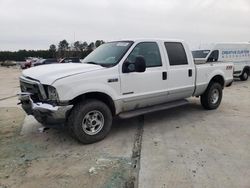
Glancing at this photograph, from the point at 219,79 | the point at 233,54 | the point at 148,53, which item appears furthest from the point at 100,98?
the point at 233,54

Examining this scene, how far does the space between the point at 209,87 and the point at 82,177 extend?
473cm

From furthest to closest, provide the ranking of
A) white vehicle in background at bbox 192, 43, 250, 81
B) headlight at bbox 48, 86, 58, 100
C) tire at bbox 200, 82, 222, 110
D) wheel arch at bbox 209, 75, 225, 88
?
white vehicle in background at bbox 192, 43, 250, 81 → wheel arch at bbox 209, 75, 225, 88 → tire at bbox 200, 82, 222, 110 → headlight at bbox 48, 86, 58, 100

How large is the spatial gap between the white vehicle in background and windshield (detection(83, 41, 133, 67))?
8723 millimetres

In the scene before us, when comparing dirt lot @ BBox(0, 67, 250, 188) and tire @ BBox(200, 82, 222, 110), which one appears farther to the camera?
tire @ BBox(200, 82, 222, 110)

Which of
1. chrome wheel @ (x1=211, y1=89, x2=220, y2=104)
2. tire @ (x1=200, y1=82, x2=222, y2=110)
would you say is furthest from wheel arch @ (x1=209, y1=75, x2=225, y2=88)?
chrome wheel @ (x1=211, y1=89, x2=220, y2=104)

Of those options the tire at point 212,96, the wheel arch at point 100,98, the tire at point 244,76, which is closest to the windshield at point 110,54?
the wheel arch at point 100,98

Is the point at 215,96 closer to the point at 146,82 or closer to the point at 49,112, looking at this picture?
the point at 146,82

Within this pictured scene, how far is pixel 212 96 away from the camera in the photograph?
7254 millimetres

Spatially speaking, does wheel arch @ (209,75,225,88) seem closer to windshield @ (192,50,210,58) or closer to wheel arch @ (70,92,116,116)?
wheel arch @ (70,92,116,116)

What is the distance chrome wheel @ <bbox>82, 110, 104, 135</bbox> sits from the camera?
469 cm

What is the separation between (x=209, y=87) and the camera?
708cm

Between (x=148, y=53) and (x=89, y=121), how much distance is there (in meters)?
1.95

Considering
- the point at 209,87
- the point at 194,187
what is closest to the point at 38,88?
the point at 194,187

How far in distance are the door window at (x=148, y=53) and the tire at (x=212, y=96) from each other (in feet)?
6.99
